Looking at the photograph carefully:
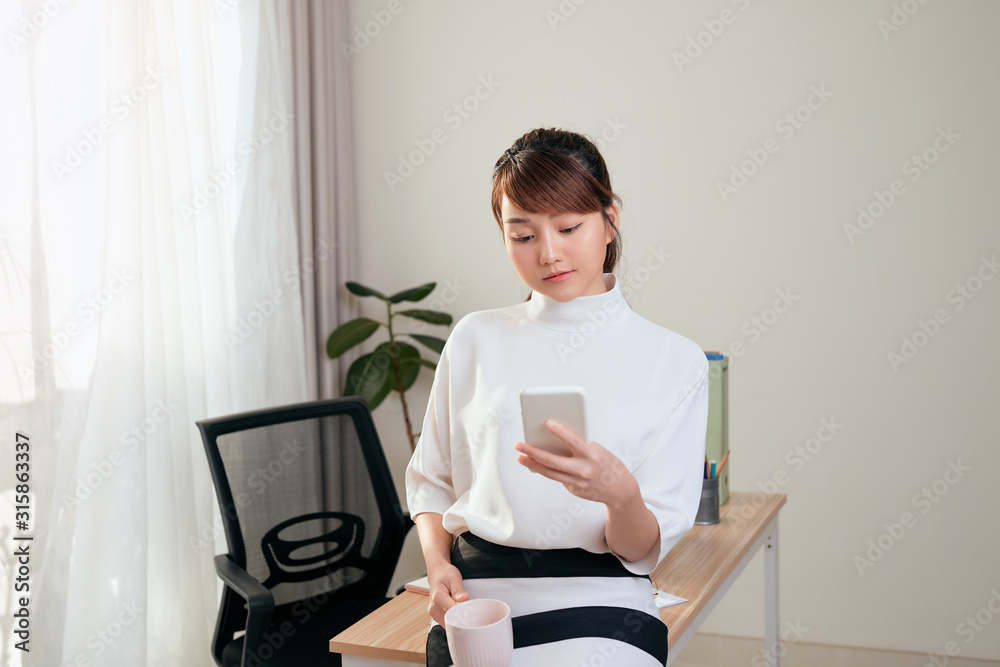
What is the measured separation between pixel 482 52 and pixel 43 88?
5.43ft

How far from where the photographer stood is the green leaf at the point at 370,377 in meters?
3.05

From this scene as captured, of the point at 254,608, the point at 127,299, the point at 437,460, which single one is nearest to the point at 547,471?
the point at 437,460

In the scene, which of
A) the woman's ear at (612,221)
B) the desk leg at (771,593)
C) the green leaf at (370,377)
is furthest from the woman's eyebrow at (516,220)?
the green leaf at (370,377)

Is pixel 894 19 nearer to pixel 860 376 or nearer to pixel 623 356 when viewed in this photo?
pixel 860 376

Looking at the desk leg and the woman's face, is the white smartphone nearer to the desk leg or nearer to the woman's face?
the woman's face

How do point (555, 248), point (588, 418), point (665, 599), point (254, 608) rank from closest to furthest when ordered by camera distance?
point (588, 418), point (555, 248), point (665, 599), point (254, 608)

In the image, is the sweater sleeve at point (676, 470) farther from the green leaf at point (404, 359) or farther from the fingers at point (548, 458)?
the green leaf at point (404, 359)

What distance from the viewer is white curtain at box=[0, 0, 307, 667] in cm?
191

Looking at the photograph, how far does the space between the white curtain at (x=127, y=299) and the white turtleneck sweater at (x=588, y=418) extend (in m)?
1.19

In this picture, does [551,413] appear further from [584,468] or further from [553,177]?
[553,177]

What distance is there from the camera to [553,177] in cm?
112

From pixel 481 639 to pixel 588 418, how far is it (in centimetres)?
29

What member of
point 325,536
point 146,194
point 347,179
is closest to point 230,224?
point 146,194

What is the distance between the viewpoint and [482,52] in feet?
10.3
